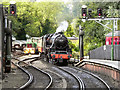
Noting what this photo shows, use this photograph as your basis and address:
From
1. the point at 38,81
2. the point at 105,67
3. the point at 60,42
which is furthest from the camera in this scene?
the point at 60,42

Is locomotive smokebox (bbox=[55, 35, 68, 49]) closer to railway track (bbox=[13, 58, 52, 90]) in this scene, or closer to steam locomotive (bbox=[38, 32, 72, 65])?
steam locomotive (bbox=[38, 32, 72, 65])

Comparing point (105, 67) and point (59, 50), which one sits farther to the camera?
point (59, 50)

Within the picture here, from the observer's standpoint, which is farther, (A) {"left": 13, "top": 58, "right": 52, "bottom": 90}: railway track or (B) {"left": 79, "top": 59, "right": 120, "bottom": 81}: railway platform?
(B) {"left": 79, "top": 59, "right": 120, "bottom": 81}: railway platform

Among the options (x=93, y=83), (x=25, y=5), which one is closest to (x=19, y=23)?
(x=25, y=5)

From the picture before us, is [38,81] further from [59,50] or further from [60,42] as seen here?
[59,50]

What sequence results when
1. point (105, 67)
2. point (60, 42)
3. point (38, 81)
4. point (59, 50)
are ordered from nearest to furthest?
point (38, 81) → point (105, 67) → point (60, 42) → point (59, 50)

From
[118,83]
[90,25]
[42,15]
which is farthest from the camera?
[90,25]

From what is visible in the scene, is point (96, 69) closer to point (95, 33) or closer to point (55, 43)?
point (55, 43)

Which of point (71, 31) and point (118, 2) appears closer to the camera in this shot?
point (118, 2)

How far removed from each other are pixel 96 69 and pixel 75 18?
22122 millimetres

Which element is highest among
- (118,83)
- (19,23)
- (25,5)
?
(25,5)

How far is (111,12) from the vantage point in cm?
3253

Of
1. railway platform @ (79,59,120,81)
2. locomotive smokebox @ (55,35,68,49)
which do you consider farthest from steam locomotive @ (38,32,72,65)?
railway platform @ (79,59,120,81)

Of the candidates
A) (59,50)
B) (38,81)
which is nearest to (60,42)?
(59,50)
